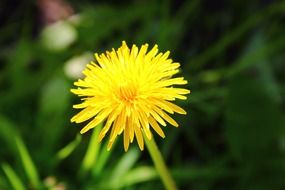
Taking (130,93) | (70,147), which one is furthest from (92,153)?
(130,93)

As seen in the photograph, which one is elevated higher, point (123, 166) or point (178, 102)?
point (178, 102)

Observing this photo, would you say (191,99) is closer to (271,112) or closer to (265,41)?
(271,112)

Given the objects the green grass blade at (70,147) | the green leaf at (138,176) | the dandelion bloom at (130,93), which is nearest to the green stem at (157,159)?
the dandelion bloom at (130,93)

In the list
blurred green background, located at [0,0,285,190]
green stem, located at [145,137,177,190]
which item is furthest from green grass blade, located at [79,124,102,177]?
green stem, located at [145,137,177,190]

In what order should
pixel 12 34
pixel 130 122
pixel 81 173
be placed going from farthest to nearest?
1. pixel 12 34
2. pixel 81 173
3. pixel 130 122

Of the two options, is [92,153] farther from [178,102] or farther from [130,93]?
[178,102]

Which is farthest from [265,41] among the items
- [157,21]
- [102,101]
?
[102,101]

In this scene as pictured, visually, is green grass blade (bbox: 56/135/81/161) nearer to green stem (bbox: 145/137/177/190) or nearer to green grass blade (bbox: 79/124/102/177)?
green grass blade (bbox: 79/124/102/177)
